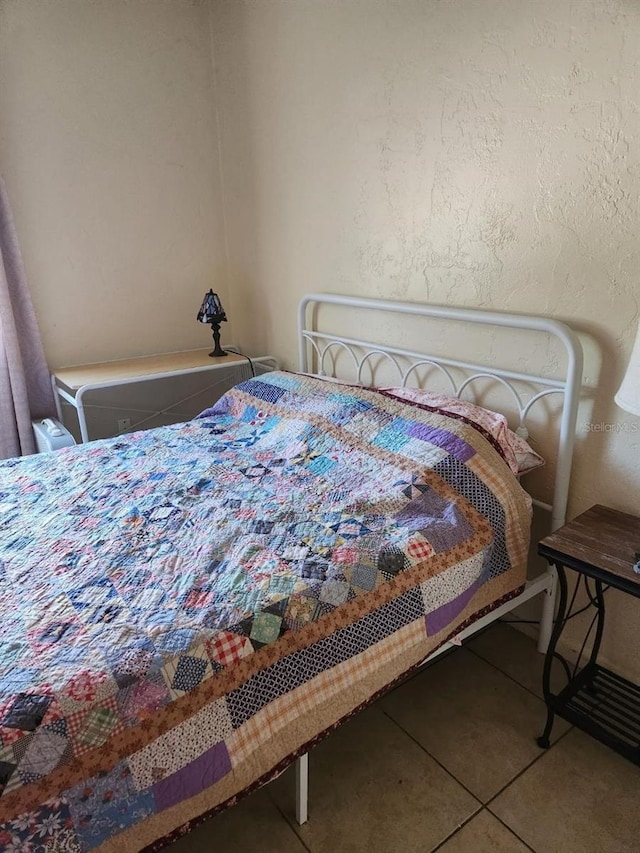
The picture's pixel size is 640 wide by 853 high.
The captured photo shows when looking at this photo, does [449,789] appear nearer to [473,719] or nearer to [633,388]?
[473,719]

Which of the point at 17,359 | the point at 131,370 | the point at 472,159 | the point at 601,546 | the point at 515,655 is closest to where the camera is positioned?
the point at 601,546

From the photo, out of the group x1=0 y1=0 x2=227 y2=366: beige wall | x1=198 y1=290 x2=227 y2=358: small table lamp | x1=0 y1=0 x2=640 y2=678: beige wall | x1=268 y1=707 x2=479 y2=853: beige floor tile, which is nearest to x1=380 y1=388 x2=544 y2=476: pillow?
x1=0 y1=0 x2=640 y2=678: beige wall

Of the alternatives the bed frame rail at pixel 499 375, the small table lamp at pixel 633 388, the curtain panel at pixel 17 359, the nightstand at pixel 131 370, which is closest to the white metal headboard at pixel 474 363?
the bed frame rail at pixel 499 375

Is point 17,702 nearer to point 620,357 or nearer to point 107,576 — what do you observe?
point 107,576

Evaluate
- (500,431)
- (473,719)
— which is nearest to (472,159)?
(500,431)

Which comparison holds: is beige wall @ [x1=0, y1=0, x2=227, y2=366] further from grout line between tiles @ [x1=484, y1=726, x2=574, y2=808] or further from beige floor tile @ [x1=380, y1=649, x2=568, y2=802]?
grout line between tiles @ [x1=484, y1=726, x2=574, y2=808]

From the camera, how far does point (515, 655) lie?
1925mm

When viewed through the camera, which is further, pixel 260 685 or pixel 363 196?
pixel 363 196

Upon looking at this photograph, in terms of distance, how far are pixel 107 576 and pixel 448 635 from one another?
0.85 m

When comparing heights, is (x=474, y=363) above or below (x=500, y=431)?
above

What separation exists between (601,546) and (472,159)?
1.23 m

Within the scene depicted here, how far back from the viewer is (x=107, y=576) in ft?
4.36

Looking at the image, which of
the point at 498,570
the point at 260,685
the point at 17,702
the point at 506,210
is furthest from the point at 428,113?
the point at 17,702

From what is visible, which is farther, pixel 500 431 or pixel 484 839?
pixel 500 431
